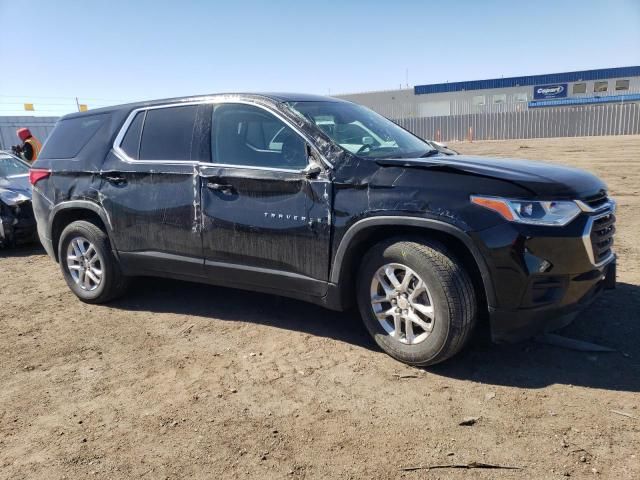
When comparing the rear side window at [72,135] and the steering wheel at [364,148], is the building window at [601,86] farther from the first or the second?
the rear side window at [72,135]

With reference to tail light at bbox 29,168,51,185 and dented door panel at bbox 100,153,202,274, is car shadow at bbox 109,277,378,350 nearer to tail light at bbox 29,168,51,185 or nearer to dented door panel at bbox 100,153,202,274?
dented door panel at bbox 100,153,202,274

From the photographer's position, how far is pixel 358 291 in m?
3.71

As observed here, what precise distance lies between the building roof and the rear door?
44.3m

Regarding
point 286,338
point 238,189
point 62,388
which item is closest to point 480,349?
point 286,338

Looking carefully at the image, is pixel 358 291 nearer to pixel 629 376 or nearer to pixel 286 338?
pixel 286 338

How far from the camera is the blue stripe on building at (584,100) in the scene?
38531 millimetres

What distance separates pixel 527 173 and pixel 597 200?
53 cm

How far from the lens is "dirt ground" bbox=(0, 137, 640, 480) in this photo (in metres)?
2.64

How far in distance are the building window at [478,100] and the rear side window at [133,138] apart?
43370mm

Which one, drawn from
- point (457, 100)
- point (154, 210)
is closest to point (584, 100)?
point (457, 100)

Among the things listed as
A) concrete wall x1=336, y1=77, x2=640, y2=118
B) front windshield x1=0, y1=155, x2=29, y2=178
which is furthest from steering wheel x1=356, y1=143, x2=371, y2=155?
concrete wall x1=336, y1=77, x2=640, y2=118

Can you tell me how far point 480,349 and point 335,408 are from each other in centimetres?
126

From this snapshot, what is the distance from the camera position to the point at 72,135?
528 centimetres

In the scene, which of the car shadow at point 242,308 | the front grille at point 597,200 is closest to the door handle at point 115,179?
the car shadow at point 242,308
